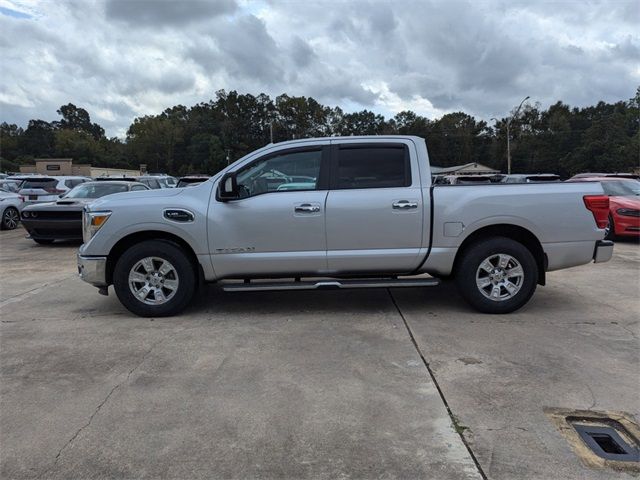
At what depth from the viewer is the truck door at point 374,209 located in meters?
5.57

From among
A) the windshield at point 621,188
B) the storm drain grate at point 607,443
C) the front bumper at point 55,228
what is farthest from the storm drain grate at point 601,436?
the front bumper at point 55,228

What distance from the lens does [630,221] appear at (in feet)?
38.4

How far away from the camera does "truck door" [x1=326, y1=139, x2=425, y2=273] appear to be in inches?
219

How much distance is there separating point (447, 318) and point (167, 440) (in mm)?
3447

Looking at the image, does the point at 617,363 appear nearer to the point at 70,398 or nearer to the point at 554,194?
the point at 554,194

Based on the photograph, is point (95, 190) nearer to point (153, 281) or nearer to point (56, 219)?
point (56, 219)

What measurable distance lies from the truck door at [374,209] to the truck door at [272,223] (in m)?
0.16

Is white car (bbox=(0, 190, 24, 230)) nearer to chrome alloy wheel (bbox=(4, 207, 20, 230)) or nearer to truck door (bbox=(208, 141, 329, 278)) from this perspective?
chrome alloy wheel (bbox=(4, 207, 20, 230))

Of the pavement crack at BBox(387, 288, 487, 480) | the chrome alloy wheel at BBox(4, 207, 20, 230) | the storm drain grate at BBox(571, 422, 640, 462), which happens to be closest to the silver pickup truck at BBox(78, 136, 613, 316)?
the pavement crack at BBox(387, 288, 487, 480)

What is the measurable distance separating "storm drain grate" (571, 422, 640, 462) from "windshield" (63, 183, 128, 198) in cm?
1134

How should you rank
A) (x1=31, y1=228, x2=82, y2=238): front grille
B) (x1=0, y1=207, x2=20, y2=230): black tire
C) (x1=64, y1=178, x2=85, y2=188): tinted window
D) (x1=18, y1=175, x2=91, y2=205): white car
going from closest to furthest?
(x1=31, y1=228, x2=82, y2=238): front grille, (x1=0, y1=207, x2=20, y2=230): black tire, (x1=18, y1=175, x2=91, y2=205): white car, (x1=64, y1=178, x2=85, y2=188): tinted window

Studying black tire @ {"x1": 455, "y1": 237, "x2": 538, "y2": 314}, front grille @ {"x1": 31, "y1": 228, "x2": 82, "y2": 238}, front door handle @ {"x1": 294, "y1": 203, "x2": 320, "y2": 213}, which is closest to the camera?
front door handle @ {"x1": 294, "y1": 203, "x2": 320, "y2": 213}

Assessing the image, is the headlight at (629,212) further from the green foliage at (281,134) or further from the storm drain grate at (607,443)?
the green foliage at (281,134)

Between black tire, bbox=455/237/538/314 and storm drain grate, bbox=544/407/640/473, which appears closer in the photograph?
storm drain grate, bbox=544/407/640/473
